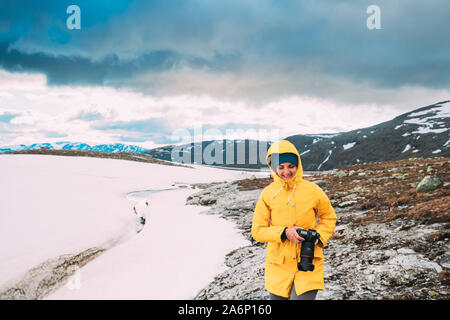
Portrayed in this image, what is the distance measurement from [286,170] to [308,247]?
1103 mm

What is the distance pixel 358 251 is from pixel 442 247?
1931mm

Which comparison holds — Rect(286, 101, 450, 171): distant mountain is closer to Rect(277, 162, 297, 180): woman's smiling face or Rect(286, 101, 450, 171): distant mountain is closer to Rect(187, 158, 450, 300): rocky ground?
Rect(187, 158, 450, 300): rocky ground

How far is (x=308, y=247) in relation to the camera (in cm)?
332

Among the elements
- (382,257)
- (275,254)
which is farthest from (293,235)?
(382,257)

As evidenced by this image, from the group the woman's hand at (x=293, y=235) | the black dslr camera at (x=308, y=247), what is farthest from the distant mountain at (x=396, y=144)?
the woman's hand at (x=293, y=235)

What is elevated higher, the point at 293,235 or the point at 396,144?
→ the point at 396,144

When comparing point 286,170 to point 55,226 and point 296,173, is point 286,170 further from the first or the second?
point 55,226

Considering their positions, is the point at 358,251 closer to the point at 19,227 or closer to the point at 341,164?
the point at 19,227

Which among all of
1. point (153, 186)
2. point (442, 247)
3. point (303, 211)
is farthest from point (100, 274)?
point (153, 186)

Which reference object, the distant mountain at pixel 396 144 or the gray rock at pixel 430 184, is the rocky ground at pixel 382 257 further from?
the distant mountain at pixel 396 144

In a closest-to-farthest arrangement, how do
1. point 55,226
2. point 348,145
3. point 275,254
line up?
point 275,254 → point 55,226 → point 348,145

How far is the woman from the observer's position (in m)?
3.45

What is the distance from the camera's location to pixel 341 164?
13600cm
